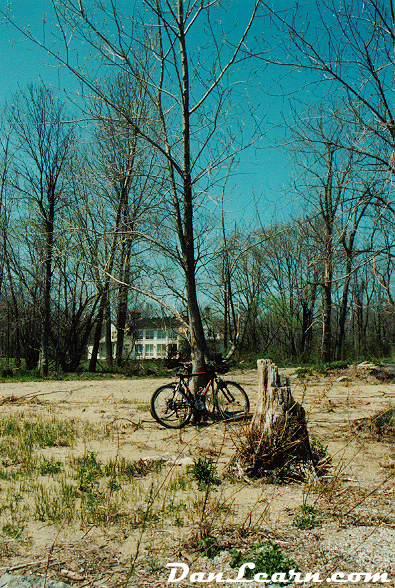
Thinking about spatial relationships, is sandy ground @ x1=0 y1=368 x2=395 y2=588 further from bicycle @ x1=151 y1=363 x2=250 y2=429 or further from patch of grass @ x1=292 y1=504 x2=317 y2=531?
bicycle @ x1=151 y1=363 x2=250 y2=429

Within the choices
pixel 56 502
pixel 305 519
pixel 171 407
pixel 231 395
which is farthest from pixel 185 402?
pixel 305 519

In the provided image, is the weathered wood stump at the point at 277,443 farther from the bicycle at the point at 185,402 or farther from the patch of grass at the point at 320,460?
the bicycle at the point at 185,402

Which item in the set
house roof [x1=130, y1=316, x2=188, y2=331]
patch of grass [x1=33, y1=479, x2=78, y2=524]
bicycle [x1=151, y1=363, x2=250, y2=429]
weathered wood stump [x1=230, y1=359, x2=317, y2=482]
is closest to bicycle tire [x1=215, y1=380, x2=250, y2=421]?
bicycle [x1=151, y1=363, x2=250, y2=429]

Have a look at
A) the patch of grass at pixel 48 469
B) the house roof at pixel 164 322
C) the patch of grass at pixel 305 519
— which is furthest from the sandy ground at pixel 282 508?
the house roof at pixel 164 322

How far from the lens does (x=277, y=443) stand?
200 inches

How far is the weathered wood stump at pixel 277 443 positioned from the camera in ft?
16.4

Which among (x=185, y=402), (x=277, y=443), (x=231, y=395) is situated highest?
(x=231, y=395)

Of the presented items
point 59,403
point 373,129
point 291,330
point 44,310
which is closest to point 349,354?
point 291,330

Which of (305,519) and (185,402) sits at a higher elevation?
(185,402)

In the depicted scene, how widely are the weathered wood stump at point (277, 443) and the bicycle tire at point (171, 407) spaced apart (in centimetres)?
254

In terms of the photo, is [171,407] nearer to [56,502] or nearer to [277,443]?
[277,443]

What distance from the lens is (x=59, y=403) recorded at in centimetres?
1089

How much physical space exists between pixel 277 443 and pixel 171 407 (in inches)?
123

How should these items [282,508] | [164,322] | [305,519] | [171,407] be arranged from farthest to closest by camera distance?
[164,322]
[171,407]
[282,508]
[305,519]
